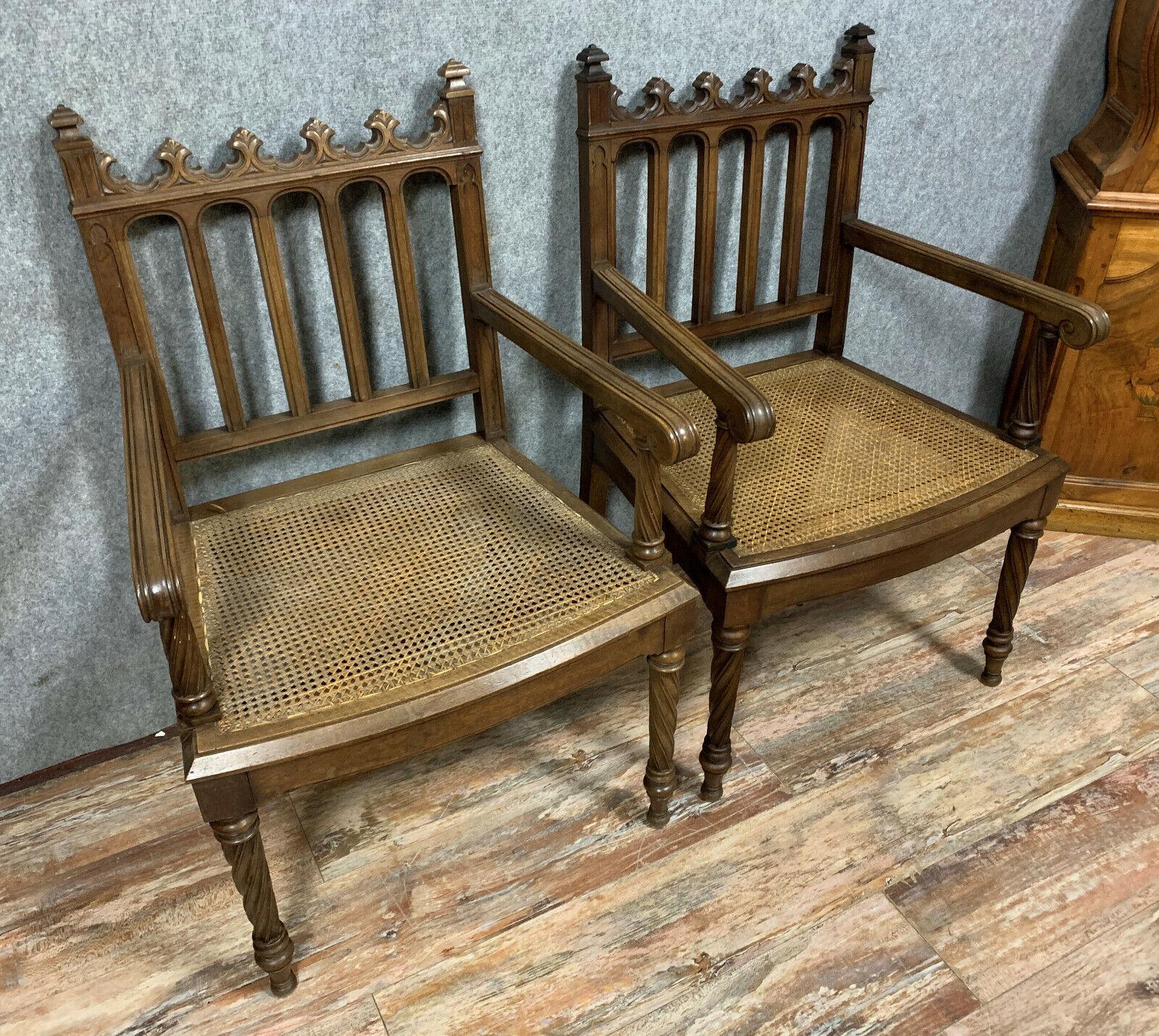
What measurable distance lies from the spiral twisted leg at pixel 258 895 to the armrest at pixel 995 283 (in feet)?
4.10

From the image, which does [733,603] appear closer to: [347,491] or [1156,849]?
[347,491]

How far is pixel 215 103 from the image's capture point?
1211mm

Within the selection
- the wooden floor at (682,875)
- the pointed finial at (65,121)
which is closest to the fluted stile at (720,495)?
the wooden floor at (682,875)

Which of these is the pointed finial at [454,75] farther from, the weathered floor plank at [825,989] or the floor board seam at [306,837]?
the weathered floor plank at [825,989]

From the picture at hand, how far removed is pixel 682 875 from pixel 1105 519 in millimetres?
1312

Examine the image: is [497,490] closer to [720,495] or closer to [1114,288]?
[720,495]

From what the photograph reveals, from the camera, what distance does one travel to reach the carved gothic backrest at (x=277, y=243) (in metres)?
1.15

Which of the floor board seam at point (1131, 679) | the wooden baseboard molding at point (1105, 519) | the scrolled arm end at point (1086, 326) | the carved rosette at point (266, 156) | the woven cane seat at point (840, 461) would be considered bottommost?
the floor board seam at point (1131, 679)

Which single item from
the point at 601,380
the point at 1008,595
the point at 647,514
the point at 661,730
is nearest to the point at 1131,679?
the point at 1008,595

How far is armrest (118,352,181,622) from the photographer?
0.86 meters

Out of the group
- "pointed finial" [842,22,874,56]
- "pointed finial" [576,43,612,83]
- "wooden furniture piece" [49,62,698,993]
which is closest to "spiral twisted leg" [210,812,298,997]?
"wooden furniture piece" [49,62,698,993]

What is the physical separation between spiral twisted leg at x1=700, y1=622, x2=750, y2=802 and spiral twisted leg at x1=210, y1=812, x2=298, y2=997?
0.63 metres

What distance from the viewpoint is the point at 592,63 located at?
1.33 meters

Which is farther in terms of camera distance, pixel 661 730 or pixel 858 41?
pixel 858 41
